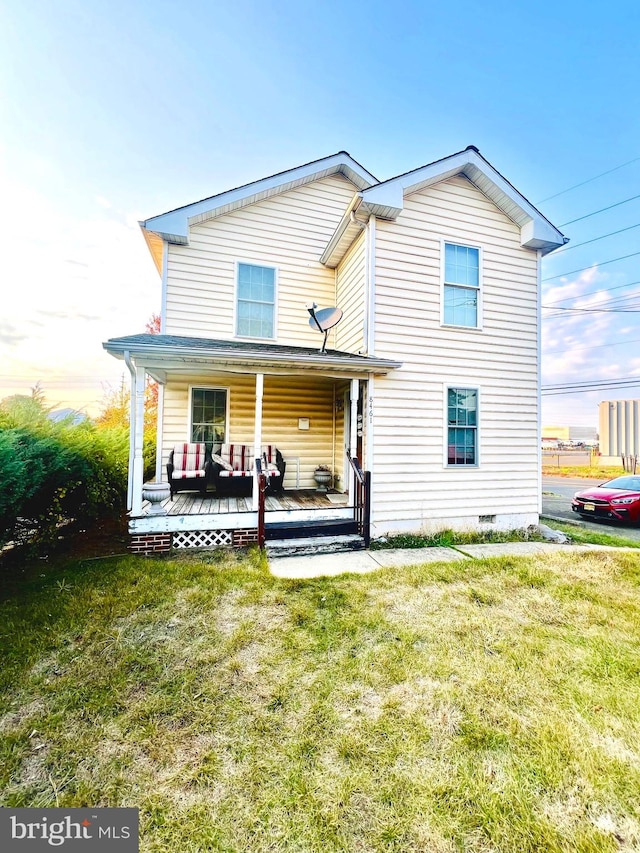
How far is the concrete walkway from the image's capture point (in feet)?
16.6

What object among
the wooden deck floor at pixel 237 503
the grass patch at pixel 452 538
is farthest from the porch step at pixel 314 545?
the wooden deck floor at pixel 237 503

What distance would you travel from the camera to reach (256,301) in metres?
8.16

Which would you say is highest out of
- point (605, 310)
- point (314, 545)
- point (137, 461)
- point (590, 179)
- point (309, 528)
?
point (590, 179)

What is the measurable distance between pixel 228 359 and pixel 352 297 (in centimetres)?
333

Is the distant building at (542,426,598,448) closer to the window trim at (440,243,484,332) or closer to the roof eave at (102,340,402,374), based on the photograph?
the window trim at (440,243,484,332)

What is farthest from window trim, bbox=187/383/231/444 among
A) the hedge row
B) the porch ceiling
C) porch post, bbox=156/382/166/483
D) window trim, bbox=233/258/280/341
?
the porch ceiling

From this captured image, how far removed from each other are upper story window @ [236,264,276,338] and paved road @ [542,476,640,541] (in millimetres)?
8986

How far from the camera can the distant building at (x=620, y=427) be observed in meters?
23.0

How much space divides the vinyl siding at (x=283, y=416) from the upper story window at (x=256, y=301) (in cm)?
116

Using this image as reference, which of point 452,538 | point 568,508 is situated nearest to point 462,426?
point 452,538

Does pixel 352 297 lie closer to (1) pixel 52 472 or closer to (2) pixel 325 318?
(2) pixel 325 318

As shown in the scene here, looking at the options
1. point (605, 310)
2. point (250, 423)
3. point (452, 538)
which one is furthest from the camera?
point (605, 310)

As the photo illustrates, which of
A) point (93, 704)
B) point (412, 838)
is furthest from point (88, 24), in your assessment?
point (412, 838)

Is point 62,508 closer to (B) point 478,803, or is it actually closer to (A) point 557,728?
(B) point 478,803
